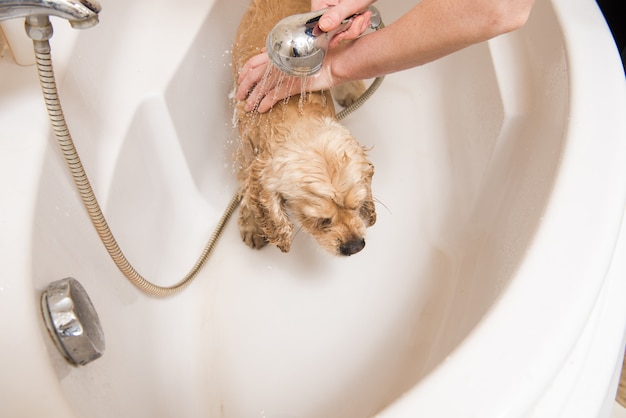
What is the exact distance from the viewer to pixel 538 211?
86 cm

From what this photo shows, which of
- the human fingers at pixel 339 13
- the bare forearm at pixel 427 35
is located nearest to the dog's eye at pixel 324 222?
the bare forearm at pixel 427 35

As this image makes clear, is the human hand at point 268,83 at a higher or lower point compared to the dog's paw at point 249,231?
higher

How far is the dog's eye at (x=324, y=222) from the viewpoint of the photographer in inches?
49.4

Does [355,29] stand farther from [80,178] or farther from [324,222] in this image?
[80,178]

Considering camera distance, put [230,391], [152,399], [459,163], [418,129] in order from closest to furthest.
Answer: [152,399] → [230,391] → [459,163] → [418,129]

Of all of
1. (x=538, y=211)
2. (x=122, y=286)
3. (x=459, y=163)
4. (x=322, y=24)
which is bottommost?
(x=122, y=286)

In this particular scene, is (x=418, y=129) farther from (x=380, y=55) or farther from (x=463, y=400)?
(x=463, y=400)

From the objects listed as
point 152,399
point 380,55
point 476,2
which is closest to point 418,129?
point 380,55

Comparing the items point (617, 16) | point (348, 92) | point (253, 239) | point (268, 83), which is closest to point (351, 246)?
point (253, 239)

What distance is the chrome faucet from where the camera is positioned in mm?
658

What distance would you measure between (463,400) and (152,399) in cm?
73

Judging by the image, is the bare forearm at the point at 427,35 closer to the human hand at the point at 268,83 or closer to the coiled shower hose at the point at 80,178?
the human hand at the point at 268,83

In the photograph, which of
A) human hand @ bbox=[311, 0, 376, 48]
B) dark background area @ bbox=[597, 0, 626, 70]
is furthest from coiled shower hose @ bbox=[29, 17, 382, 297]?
dark background area @ bbox=[597, 0, 626, 70]

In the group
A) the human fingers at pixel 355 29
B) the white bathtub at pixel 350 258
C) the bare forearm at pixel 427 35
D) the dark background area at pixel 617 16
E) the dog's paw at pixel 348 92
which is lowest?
the white bathtub at pixel 350 258
